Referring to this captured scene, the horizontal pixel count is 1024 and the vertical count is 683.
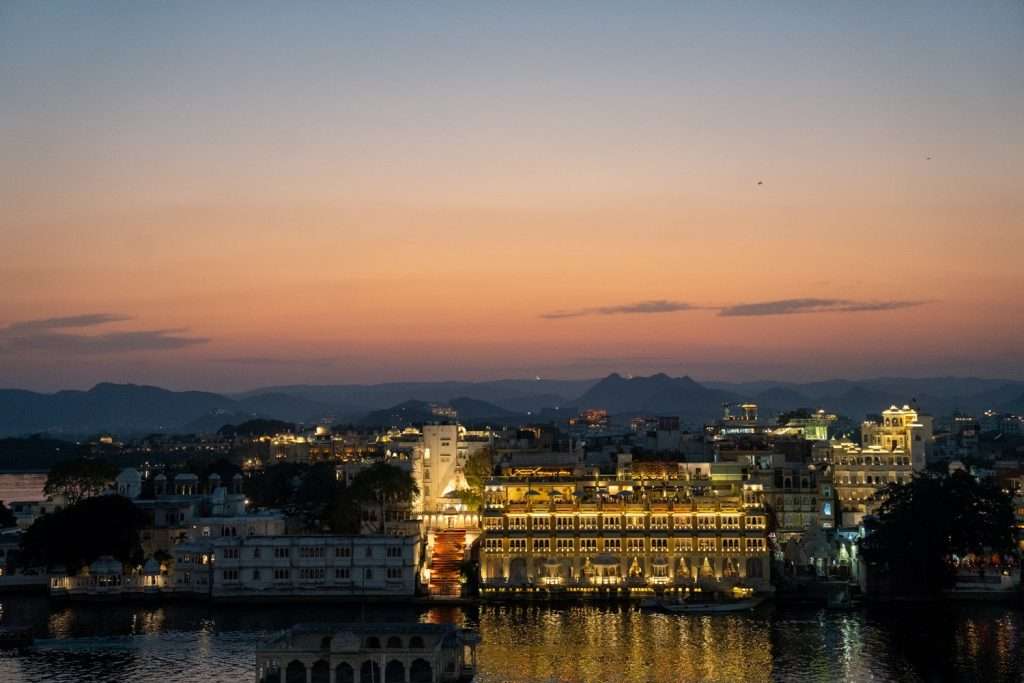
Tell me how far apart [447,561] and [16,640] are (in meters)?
23.9

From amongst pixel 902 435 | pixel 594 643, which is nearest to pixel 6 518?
pixel 594 643

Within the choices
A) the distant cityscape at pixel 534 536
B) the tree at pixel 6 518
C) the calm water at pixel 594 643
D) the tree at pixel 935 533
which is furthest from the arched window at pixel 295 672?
the tree at pixel 6 518

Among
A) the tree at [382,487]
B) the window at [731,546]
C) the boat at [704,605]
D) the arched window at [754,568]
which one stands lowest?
the boat at [704,605]

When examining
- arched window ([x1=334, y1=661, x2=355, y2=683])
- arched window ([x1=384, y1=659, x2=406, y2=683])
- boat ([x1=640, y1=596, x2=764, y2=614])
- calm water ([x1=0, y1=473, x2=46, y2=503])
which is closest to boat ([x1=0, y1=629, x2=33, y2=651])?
arched window ([x1=334, y1=661, x2=355, y2=683])

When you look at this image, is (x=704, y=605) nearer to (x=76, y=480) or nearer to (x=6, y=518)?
(x=76, y=480)

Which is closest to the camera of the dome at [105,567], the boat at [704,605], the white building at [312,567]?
the boat at [704,605]

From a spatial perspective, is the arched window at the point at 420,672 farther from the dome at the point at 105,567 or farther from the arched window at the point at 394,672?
the dome at the point at 105,567

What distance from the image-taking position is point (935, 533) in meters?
56.6

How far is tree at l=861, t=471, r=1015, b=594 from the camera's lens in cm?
5650

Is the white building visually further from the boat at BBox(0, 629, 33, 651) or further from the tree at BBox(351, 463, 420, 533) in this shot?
the boat at BBox(0, 629, 33, 651)

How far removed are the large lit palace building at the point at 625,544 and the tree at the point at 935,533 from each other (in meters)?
5.71

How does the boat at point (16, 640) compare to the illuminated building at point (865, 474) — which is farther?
the illuminated building at point (865, 474)

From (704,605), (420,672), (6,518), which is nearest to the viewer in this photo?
(420,672)

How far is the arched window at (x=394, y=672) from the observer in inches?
1551
